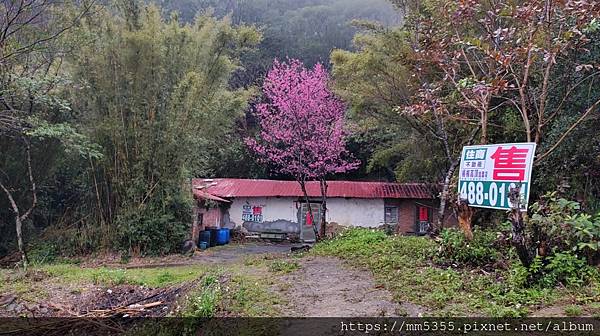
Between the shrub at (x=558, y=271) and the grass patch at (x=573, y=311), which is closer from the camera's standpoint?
the grass patch at (x=573, y=311)

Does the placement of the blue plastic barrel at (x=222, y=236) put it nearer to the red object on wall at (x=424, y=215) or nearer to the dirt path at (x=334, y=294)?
the red object on wall at (x=424, y=215)

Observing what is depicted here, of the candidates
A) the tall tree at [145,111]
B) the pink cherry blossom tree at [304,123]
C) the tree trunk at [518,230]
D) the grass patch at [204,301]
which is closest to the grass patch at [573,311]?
the tree trunk at [518,230]

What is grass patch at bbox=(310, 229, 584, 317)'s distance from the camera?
3.35 metres

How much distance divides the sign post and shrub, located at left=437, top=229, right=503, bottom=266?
0.54 metres

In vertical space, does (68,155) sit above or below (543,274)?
above

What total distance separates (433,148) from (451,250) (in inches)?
251

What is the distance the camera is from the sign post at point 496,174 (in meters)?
3.97

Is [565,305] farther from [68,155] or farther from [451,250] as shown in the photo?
[68,155]

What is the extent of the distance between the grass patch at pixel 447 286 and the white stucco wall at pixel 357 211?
10.3 meters

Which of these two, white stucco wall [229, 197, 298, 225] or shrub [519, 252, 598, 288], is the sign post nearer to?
shrub [519, 252, 598, 288]

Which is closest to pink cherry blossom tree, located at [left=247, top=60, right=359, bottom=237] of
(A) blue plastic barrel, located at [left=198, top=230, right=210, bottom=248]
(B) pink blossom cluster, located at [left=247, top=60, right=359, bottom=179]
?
(B) pink blossom cluster, located at [left=247, top=60, right=359, bottom=179]

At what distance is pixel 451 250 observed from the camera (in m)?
5.09

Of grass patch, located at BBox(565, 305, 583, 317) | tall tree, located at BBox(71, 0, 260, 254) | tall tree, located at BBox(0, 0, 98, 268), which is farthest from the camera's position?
tall tree, located at BBox(71, 0, 260, 254)

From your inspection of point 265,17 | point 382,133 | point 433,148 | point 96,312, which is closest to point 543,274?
point 96,312
